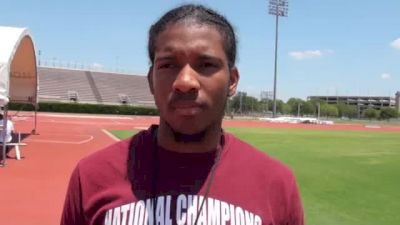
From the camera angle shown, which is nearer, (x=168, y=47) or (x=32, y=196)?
(x=168, y=47)

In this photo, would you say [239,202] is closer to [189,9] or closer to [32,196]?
[189,9]

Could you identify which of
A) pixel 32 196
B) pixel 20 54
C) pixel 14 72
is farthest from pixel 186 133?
pixel 14 72

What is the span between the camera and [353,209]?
8258 millimetres

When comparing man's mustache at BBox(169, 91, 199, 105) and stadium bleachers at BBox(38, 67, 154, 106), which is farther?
stadium bleachers at BBox(38, 67, 154, 106)

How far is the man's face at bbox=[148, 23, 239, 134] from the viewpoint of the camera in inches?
62.5

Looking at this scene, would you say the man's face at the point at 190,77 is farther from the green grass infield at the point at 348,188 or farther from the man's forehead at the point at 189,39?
the green grass infield at the point at 348,188

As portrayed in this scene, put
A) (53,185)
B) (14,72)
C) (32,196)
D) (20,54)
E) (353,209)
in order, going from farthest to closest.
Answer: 1. (14,72)
2. (20,54)
3. (53,185)
4. (32,196)
5. (353,209)

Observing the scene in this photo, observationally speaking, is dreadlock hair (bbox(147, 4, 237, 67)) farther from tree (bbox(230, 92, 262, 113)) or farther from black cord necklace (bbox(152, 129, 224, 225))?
tree (bbox(230, 92, 262, 113))

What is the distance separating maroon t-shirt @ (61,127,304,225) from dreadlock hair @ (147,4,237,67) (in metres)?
0.33

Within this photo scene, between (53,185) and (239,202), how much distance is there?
A: 912 centimetres

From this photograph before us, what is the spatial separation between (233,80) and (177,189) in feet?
1.45

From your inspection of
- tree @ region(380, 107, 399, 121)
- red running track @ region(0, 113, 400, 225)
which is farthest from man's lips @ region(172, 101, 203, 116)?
tree @ region(380, 107, 399, 121)

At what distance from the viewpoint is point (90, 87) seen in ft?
283

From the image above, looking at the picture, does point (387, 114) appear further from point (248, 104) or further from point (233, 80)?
point (233, 80)
